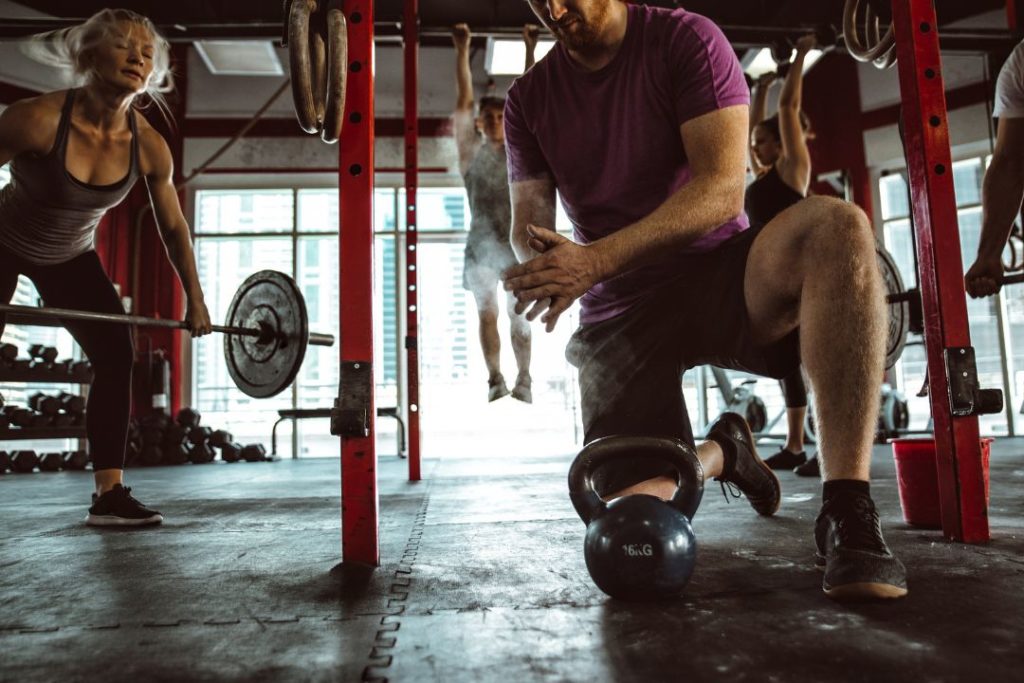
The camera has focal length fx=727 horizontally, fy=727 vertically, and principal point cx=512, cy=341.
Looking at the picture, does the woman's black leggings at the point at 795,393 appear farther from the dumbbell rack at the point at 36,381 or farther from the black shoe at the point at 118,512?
the dumbbell rack at the point at 36,381

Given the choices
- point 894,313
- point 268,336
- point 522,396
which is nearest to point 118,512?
point 268,336

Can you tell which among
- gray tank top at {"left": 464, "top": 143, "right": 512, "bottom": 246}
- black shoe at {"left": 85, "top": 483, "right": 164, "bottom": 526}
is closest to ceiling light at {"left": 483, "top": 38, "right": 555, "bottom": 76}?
gray tank top at {"left": 464, "top": 143, "right": 512, "bottom": 246}

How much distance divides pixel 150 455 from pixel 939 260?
5574 mm

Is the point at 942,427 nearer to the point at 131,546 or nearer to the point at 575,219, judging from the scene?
the point at 575,219

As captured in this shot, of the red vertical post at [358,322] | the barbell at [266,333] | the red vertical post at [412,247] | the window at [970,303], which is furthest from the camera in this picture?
the window at [970,303]

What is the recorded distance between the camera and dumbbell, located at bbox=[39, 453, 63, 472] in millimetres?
5090

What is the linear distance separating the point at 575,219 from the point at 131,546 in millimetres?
1152

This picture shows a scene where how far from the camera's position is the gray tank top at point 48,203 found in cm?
185

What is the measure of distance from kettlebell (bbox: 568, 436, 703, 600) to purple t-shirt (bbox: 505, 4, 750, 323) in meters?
0.52

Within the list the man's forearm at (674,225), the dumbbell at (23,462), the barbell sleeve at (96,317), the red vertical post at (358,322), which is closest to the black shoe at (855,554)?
the man's forearm at (674,225)

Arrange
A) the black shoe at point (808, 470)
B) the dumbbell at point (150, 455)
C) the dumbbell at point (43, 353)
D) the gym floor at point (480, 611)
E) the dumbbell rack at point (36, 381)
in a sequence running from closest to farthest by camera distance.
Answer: the gym floor at point (480, 611), the black shoe at point (808, 470), the dumbbell rack at point (36, 381), the dumbbell at point (43, 353), the dumbbell at point (150, 455)

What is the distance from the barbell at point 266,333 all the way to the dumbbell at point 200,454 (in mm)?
3732

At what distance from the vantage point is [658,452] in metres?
0.94

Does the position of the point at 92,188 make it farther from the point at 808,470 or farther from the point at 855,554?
the point at 808,470
